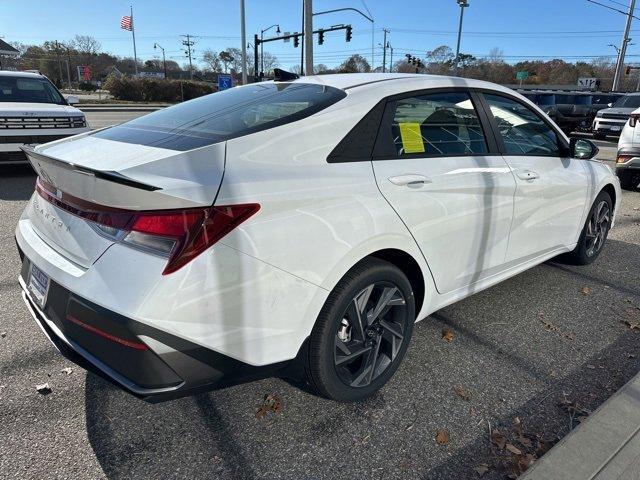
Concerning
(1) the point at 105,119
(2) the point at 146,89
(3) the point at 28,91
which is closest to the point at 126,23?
(2) the point at 146,89

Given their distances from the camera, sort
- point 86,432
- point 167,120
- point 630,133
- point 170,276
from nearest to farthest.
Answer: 1. point 170,276
2. point 86,432
3. point 167,120
4. point 630,133

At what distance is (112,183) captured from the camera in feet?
5.94

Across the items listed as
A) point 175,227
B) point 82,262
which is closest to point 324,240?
point 175,227


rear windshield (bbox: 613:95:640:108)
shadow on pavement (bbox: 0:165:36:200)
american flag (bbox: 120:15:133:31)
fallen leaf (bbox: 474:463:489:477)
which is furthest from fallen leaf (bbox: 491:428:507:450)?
american flag (bbox: 120:15:133:31)

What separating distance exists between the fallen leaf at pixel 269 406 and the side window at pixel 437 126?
146 cm

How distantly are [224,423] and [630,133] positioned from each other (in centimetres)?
876

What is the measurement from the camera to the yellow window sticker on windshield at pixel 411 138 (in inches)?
103

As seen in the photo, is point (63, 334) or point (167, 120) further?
point (167, 120)

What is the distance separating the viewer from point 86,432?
228cm

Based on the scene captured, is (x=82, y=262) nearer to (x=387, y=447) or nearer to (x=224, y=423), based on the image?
(x=224, y=423)

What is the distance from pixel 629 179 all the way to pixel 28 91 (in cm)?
1119

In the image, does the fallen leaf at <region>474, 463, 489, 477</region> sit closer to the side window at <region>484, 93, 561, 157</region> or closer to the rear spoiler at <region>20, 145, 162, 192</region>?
the rear spoiler at <region>20, 145, 162, 192</region>

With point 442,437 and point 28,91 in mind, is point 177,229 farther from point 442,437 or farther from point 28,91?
point 28,91

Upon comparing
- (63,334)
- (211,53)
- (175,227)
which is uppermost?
(211,53)
